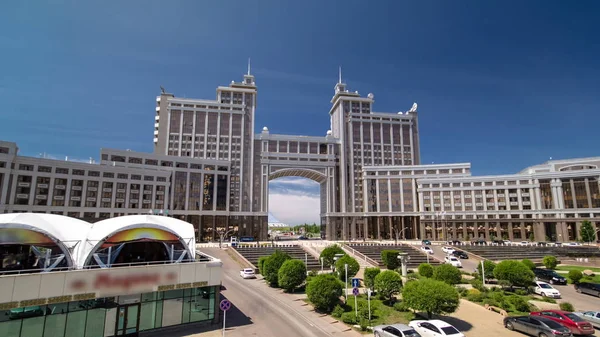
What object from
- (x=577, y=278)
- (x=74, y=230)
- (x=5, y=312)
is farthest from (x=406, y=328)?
(x=577, y=278)

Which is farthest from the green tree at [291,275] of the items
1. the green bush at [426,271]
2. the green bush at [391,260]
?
the green bush at [391,260]

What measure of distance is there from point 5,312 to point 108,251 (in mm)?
5919

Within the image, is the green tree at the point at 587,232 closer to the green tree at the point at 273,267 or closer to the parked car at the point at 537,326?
the parked car at the point at 537,326

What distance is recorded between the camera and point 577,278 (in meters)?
40.2

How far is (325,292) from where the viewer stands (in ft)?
85.3

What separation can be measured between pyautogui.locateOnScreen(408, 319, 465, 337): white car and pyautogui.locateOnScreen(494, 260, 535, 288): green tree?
19836mm

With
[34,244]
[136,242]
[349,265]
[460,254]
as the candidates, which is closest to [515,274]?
[349,265]

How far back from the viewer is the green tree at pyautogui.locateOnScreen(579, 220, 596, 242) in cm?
8350

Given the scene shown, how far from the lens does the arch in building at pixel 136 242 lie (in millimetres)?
21500

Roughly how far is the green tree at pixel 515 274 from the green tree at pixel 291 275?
21.4 m

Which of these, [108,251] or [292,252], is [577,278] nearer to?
[292,252]

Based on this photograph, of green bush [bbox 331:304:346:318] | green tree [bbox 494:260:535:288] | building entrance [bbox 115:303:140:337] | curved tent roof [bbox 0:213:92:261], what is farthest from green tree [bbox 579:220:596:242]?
curved tent roof [bbox 0:213:92:261]

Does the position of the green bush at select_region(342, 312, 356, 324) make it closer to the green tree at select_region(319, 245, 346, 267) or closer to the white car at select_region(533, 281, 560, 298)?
the green tree at select_region(319, 245, 346, 267)

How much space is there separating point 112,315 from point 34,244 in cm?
659
